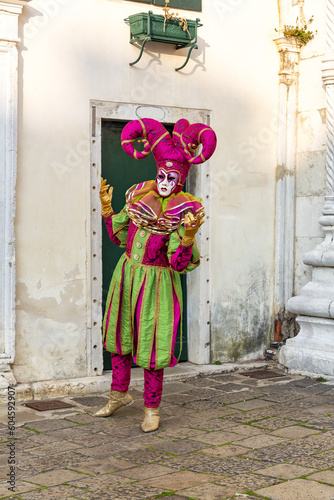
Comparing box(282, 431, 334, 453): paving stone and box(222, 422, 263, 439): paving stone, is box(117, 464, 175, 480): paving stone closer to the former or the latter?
box(222, 422, 263, 439): paving stone

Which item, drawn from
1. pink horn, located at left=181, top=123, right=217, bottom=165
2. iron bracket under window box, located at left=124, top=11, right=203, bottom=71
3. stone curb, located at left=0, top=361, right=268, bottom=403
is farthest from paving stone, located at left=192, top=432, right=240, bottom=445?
iron bracket under window box, located at left=124, top=11, right=203, bottom=71

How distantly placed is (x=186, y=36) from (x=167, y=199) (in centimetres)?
198

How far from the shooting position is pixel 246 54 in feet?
23.3

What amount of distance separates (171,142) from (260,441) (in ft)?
6.58

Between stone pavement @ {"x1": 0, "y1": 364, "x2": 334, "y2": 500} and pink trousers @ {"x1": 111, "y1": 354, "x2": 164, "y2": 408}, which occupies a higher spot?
pink trousers @ {"x1": 111, "y1": 354, "x2": 164, "y2": 408}

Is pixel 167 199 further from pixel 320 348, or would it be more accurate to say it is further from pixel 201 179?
pixel 320 348

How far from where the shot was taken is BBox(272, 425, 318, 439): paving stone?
493 cm

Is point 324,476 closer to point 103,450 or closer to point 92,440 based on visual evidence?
point 103,450

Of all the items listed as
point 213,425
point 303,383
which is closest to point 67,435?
point 213,425

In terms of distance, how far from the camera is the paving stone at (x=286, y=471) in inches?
165

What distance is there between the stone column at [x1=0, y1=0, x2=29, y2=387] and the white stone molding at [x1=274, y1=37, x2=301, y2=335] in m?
2.67

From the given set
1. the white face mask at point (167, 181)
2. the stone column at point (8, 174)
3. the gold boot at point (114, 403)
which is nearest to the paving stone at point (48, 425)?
the gold boot at point (114, 403)

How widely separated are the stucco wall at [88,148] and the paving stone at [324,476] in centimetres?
256

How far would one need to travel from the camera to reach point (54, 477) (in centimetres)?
413
